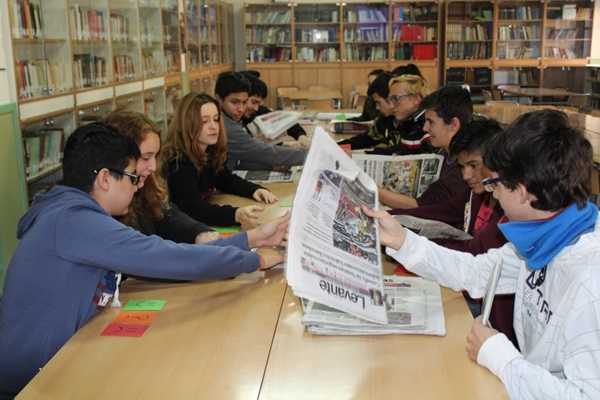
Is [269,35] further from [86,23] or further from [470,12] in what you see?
[86,23]

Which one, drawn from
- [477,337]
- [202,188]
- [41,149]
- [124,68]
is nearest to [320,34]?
[124,68]

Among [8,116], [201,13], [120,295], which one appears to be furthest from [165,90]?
[120,295]

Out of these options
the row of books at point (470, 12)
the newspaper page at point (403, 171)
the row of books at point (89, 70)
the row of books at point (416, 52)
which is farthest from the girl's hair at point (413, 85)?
the row of books at point (470, 12)

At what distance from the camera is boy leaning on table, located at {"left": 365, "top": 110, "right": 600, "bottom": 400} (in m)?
1.17

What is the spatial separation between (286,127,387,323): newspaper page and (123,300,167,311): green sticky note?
0.56m

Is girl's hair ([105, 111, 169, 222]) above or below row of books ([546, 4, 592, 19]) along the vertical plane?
below

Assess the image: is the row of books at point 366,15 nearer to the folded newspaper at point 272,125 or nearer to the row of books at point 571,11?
the row of books at point 571,11

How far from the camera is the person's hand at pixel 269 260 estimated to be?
1950 mm

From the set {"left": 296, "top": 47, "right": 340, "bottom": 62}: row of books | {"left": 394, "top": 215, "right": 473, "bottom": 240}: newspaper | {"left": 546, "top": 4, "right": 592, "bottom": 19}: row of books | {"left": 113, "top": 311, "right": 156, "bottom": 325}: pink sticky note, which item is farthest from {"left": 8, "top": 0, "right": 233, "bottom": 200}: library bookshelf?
{"left": 546, "top": 4, "right": 592, "bottom": 19}: row of books

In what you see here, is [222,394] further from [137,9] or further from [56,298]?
[137,9]

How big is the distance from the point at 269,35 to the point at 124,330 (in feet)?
34.0

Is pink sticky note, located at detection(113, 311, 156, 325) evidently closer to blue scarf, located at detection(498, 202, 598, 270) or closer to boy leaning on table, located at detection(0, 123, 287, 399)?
boy leaning on table, located at detection(0, 123, 287, 399)

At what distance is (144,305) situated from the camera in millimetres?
1747

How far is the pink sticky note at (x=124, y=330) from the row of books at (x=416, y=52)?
1023cm
